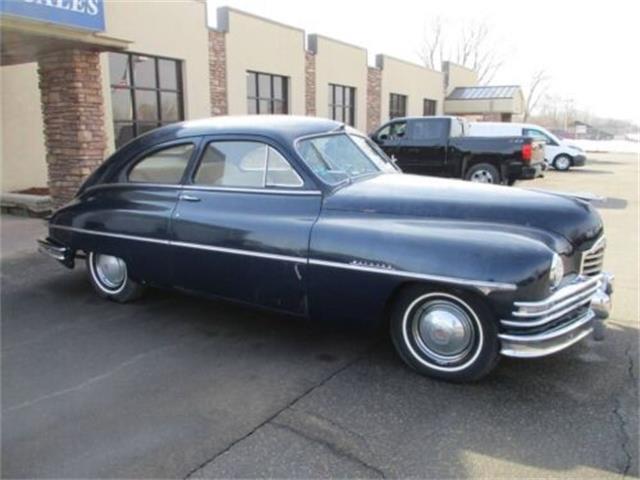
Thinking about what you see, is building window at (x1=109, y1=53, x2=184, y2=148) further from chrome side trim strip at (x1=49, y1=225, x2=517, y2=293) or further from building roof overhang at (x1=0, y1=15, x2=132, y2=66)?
chrome side trim strip at (x1=49, y1=225, x2=517, y2=293)

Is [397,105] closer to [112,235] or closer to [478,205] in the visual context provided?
[112,235]

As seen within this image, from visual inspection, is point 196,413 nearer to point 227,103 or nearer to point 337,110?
point 227,103

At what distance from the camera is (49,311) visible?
5.15m

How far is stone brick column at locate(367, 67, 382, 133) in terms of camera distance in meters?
22.9

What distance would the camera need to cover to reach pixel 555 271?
343 cm

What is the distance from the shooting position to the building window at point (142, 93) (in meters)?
12.2

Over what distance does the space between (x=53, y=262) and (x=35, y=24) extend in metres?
2.92

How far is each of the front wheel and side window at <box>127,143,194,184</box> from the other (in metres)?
2.24

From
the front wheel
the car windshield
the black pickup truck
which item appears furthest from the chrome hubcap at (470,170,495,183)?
the front wheel

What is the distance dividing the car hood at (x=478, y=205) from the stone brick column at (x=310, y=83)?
49.0 ft

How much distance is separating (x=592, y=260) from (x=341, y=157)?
203 cm

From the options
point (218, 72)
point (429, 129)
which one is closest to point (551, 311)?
point (429, 129)

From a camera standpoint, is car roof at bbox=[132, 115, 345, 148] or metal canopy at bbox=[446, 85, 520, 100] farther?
metal canopy at bbox=[446, 85, 520, 100]

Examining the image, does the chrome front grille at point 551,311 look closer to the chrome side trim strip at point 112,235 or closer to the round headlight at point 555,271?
the round headlight at point 555,271
